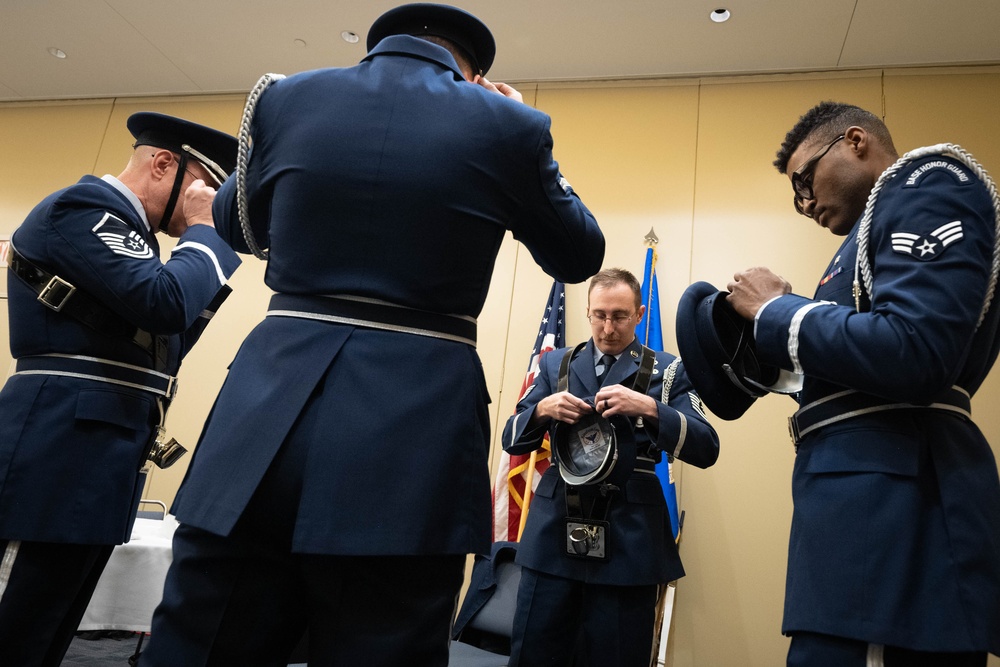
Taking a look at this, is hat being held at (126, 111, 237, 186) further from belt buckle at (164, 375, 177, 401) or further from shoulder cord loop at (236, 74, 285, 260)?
shoulder cord loop at (236, 74, 285, 260)

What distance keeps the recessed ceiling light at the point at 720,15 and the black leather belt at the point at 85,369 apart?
387 centimetres

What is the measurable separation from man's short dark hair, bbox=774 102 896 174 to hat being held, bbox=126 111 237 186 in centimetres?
151

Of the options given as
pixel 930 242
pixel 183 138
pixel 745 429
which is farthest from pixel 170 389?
pixel 745 429

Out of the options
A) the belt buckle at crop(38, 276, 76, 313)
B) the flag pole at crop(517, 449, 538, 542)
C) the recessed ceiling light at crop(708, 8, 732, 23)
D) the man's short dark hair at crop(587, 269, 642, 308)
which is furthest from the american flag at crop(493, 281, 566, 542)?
the belt buckle at crop(38, 276, 76, 313)

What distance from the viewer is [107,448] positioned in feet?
6.01

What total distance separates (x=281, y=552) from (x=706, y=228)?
405cm

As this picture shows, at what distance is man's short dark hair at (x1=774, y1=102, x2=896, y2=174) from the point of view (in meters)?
1.64

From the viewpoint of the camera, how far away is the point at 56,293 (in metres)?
1.79

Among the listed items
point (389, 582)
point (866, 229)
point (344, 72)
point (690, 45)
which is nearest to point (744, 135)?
point (690, 45)

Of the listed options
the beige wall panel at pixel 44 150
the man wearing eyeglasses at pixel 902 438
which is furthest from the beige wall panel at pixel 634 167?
the beige wall panel at pixel 44 150

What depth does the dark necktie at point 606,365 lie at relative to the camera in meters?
2.71

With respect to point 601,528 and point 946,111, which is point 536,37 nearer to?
point 946,111

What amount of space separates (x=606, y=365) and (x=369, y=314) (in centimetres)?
175

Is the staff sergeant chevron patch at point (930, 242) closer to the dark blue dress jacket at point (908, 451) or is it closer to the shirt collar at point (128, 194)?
the dark blue dress jacket at point (908, 451)
